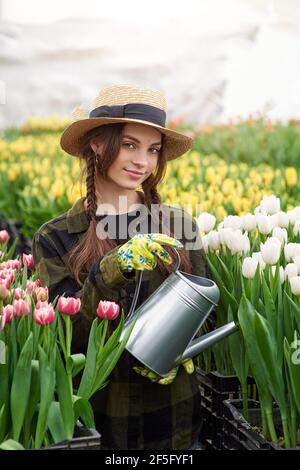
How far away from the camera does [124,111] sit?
2.08m

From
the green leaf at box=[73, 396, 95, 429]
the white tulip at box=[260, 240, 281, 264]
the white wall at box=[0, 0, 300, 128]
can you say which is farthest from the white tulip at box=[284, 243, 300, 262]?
the white wall at box=[0, 0, 300, 128]

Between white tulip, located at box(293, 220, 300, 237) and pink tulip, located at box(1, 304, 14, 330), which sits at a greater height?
white tulip, located at box(293, 220, 300, 237)

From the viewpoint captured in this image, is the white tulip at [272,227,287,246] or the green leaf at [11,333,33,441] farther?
the white tulip at [272,227,287,246]

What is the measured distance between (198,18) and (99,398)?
1885 centimetres

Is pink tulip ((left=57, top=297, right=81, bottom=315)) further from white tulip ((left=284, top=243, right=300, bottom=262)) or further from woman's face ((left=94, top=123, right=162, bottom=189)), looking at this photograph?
white tulip ((left=284, top=243, right=300, bottom=262))

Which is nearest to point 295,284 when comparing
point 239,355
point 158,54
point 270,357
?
point 270,357

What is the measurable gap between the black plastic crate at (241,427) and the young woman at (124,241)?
12 cm

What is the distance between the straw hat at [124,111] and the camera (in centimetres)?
207

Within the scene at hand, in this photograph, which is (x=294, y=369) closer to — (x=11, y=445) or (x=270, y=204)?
(x=11, y=445)

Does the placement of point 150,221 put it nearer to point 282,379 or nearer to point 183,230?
point 183,230

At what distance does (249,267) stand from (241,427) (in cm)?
40

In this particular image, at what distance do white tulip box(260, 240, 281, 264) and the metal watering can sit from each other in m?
0.29

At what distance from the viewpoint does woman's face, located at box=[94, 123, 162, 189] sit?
2084 mm

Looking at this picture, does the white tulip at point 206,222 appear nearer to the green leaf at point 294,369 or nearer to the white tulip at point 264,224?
the white tulip at point 264,224
